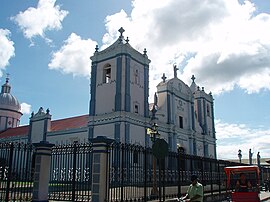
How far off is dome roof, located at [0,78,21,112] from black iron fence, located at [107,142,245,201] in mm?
39339

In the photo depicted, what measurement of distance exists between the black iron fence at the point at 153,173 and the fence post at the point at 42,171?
7.99ft

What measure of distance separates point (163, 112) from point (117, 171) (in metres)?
21.4

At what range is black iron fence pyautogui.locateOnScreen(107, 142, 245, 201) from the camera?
10.6 metres

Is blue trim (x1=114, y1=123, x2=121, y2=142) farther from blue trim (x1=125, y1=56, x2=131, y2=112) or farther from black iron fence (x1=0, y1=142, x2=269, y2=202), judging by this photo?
black iron fence (x1=0, y1=142, x2=269, y2=202)

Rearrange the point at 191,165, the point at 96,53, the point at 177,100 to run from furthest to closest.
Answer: the point at 177,100, the point at 96,53, the point at 191,165

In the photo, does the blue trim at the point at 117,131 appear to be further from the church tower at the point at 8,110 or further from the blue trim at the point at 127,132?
the church tower at the point at 8,110

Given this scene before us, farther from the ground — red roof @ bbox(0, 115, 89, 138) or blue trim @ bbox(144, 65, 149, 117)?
blue trim @ bbox(144, 65, 149, 117)

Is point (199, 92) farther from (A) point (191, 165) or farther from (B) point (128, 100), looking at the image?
(A) point (191, 165)

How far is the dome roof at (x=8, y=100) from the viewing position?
48.9 metres

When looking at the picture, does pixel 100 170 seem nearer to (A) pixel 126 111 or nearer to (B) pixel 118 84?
(A) pixel 126 111

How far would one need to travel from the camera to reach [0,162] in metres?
11.8

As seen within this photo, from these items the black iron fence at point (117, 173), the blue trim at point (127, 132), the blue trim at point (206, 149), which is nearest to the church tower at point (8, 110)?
the blue trim at point (127, 132)

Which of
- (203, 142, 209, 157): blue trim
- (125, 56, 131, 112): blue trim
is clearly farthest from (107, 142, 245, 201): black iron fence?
(203, 142, 209, 157): blue trim

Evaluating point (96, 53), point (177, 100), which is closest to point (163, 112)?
point (177, 100)
